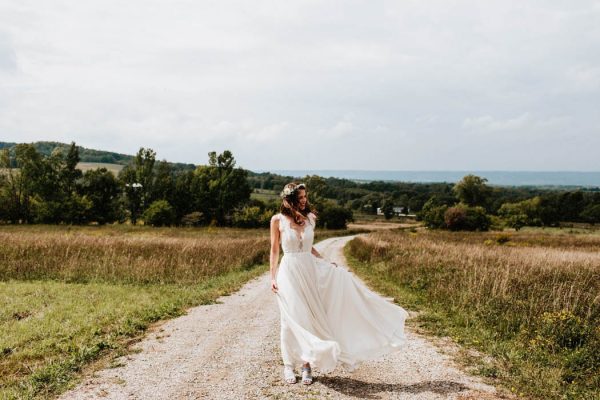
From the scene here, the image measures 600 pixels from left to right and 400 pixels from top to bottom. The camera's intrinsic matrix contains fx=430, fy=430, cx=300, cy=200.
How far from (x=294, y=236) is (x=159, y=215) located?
2629 inches

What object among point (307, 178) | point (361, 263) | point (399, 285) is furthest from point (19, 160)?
point (399, 285)

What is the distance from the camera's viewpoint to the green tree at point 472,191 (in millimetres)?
109188

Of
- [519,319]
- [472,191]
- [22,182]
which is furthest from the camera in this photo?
[472,191]

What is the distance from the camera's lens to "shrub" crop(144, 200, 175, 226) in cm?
6856

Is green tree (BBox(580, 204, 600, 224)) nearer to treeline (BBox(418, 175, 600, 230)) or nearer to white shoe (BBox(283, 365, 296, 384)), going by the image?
treeline (BBox(418, 175, 600, 230))

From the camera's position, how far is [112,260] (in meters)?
15.7

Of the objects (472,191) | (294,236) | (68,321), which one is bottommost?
(68,321)

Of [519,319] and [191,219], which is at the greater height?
[519,319]

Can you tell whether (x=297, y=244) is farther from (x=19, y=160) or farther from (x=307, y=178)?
(x=307, y=178)

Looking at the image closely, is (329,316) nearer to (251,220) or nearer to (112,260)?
(112,260)

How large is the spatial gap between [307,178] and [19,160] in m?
54.4

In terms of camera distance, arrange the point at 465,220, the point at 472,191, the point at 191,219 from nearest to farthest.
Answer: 1. the point at 191,219
2. the point at 465,220
3. the point at 472,191

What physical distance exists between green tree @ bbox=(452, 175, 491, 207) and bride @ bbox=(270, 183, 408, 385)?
110720 mm

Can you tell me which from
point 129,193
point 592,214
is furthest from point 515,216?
point 129,193
